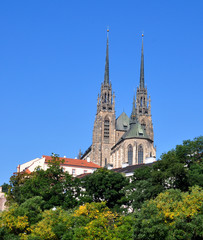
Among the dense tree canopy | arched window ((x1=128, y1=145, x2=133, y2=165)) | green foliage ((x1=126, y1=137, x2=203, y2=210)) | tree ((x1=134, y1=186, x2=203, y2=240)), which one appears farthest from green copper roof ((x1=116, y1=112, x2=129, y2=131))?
tree ((x1=134, y1=186, x2=203, y2=240))

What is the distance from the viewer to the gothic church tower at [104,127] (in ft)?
447

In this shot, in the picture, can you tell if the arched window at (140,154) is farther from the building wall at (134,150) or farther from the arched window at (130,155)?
the arched window at (130,155)

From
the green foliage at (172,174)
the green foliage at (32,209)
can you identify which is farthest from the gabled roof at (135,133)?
the green foliage at (32,209)

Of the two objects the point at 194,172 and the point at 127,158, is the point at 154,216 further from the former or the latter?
the point at 127,158

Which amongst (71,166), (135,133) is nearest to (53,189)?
(71,166)

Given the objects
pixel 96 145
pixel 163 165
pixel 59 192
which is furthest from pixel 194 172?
pixel 96 145

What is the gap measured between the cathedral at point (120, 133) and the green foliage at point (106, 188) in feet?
194

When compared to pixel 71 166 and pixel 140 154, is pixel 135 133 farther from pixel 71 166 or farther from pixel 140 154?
pixel 71 166

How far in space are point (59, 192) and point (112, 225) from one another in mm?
19011

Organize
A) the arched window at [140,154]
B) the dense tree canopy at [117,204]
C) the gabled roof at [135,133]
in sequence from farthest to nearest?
the gabled roof at [135,133]
the arched window at [140,154]
the dense tree canopy at [117,204]

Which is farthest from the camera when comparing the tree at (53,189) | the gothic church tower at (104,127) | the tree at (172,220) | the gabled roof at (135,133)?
the gothic church tower at (104,127)

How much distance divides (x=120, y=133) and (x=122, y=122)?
5169 millimetres

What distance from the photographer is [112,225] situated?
4634 cm

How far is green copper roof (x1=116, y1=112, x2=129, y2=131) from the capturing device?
470ft
